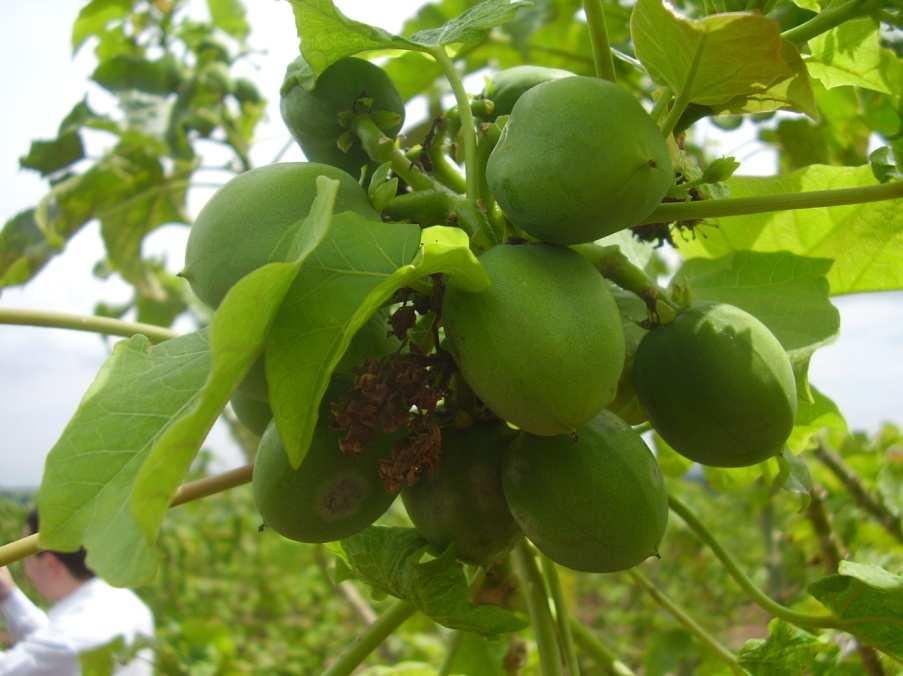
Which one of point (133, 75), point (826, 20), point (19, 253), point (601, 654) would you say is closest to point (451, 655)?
point (601, 654)

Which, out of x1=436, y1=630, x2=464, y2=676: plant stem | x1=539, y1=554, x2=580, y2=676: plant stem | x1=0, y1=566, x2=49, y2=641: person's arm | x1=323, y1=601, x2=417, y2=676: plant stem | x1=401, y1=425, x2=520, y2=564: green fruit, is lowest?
x1=0, y1=566, x2=49, y2=641: person's arm

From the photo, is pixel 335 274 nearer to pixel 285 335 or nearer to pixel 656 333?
pixel 285 335

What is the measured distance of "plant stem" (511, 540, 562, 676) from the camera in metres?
1.29

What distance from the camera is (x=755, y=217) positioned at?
154 cm

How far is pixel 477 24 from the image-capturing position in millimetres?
1211

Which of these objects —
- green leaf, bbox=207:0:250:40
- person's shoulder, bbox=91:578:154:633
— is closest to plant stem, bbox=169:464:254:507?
green leaf, bbox=207:0:250:40

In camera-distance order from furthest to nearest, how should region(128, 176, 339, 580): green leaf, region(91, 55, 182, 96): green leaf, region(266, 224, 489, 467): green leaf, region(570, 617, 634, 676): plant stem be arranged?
region(91, 55, 182, 96): green leaf → region(570, 617, 634, 676): plant stem → region(266, 224, 489, 467): green leaf → region(128, 176, 339, 580): green leaf

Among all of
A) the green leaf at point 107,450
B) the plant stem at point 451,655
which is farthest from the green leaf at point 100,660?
the green leaf at point 107,450

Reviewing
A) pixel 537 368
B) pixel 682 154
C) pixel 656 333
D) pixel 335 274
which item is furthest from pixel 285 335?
pixel 682 154

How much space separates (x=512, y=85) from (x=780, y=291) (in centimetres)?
48

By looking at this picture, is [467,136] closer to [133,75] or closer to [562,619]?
[562,619]

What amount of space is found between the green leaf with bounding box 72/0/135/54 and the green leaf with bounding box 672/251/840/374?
247 centimetres

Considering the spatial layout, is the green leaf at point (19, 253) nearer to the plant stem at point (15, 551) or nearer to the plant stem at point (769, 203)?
the plant stem at point (15, 551)

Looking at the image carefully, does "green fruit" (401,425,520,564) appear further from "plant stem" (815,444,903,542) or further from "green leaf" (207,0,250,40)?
"green leaf" (207,0,250,40)
